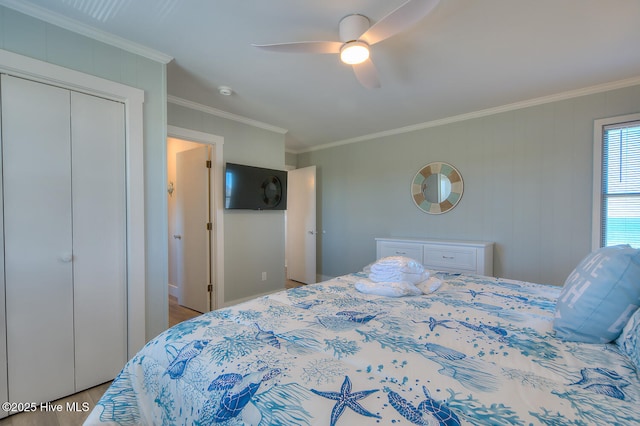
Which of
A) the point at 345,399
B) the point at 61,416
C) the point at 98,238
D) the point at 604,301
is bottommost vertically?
the point at 61,416

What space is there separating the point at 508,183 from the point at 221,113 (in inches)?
134

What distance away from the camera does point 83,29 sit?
6.05 ft

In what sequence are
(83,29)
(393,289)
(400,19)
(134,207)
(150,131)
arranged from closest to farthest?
(400,19)
(393,289)
(83,29)
(134,207)
(150,131)

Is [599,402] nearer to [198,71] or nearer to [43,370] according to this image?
[43,370]

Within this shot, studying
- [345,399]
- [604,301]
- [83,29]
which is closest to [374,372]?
[345,399]

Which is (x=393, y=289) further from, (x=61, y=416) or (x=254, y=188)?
(x=254, y=188)

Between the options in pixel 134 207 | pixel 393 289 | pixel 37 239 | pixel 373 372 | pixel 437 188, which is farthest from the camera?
pixel 437 188

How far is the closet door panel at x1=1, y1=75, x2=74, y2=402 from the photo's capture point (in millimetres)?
1662

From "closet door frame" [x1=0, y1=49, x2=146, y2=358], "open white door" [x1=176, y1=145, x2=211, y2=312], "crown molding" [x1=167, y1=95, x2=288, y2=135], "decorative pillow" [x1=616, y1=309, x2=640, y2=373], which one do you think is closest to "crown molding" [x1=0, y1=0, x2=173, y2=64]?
"closet door frame" [x1=0, y1=49, x2=146, y2=358]

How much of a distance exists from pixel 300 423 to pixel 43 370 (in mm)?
2048

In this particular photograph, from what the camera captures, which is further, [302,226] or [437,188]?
[302,226]

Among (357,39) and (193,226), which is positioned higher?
(357,39)

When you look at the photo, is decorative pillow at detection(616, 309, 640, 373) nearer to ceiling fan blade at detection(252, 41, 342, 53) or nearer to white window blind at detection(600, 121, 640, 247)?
ceiling fan blade at detection(252, 41, 342, 53)

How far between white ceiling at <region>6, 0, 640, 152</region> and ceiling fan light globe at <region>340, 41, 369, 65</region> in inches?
6.9
